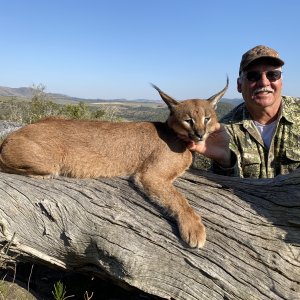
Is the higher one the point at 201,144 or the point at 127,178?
the point at 201,144

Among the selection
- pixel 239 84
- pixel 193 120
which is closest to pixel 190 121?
pixel 193 120

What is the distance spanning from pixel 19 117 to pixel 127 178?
40.5 ft

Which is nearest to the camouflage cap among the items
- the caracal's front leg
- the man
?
the man

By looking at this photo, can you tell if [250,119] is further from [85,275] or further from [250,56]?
[85,275]

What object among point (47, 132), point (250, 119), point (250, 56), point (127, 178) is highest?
point (250, 56)

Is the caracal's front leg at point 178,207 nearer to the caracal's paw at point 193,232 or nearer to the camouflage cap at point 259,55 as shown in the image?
the caracal's paw at point 193,232

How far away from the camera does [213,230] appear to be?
15.1 feet

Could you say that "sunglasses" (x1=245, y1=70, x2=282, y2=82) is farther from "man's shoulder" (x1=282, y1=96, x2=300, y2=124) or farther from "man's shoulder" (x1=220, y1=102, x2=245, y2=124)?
"man's shoulder" (x1=220, y1=102, x2=245, y2=124)

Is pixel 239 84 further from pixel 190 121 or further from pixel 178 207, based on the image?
pixel 178 207

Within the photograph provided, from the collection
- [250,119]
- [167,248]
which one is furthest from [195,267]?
[250,119]

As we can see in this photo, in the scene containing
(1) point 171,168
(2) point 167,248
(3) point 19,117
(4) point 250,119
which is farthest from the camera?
(3) point 19,117

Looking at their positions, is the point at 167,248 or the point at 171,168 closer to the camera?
the point at 167,248

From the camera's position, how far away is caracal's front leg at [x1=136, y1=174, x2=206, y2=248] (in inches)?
174

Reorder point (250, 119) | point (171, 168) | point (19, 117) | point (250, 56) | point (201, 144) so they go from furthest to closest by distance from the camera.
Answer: point (19, 117)
point (250, 119)
point (250, 56)
point (201, 144)
point (171, 168)
